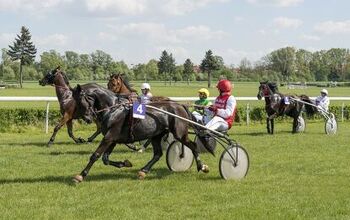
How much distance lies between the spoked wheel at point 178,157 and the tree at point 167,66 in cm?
9903

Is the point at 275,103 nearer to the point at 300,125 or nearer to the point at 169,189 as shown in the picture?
the point at 300,125

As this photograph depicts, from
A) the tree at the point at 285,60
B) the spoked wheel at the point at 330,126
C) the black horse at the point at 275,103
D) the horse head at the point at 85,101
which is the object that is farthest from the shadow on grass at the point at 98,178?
the tree at the point at 285,60

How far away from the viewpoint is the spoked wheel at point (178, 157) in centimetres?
937

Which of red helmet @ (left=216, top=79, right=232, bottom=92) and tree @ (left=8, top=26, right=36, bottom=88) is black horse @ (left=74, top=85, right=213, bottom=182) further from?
tree @ (left=8, top=26, right=36, bottom=88)

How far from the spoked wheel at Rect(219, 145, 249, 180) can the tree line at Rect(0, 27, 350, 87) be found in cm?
8683

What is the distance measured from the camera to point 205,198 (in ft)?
23.6

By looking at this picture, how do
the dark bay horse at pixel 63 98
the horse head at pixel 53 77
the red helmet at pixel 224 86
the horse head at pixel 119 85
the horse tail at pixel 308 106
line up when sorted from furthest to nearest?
1. the horse tail at pixel 308 106
2. the horse head at pixel 53 77
3. the dark bay horse at pixel 63 98
4. the horse head at pixel 119 85
5. the red helmet at pixel 224 86

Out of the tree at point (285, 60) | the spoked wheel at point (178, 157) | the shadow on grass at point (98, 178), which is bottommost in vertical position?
the shadow on grass at point (98, 178)

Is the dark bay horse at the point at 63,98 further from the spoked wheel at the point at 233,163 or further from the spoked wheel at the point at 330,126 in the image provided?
the spoked wheel at the point at 330,126

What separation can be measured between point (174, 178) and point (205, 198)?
4.99 ft

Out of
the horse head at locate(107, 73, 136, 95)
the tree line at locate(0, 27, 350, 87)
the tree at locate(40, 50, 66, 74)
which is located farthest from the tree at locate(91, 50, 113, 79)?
the horse head at locate(107, 73, 136, 95)

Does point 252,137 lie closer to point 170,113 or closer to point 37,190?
point 170,113

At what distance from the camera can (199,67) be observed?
108438mm

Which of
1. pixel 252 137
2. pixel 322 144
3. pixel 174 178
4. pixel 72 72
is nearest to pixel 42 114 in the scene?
pixel 252 137
